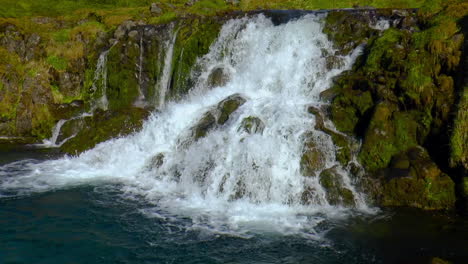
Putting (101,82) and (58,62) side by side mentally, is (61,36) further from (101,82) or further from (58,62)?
(101,82)

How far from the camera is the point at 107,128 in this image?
18719 mm

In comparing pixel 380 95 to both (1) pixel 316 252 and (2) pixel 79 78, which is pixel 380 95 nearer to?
(1) pixel 316 252

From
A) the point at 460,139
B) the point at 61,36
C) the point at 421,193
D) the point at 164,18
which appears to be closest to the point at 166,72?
the point at 164,18

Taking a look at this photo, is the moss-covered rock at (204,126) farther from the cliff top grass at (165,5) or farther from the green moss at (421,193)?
the cliff top grass at (165,5)

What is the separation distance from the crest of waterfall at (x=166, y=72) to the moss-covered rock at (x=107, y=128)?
80.9 inches

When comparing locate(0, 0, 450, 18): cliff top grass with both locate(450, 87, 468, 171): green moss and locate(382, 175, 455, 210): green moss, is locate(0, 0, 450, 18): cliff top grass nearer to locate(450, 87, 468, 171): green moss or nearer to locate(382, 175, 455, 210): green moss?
locate(450, 87, 468, 171): green moss

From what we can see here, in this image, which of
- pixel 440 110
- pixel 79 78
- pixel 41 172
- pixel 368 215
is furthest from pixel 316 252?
pixel 79 78

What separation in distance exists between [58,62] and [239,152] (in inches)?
561

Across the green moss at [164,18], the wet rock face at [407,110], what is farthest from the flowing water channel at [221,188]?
the green moss at [164,18]

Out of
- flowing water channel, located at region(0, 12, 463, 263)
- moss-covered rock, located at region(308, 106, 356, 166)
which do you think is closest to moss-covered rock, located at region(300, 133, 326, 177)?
flowing water channel, located at region(0, 12, 463, 263)

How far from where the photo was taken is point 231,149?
14.4 meters

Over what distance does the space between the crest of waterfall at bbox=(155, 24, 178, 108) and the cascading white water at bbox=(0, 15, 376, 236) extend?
953 millimetres

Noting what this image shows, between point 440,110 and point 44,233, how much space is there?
12294 millimetres

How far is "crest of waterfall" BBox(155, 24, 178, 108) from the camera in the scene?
70.6ft
